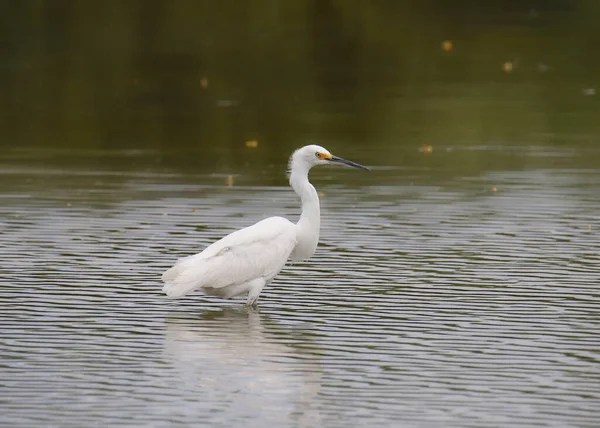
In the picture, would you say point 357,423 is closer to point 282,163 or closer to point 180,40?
point 282,163

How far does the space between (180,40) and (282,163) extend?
68.7ft

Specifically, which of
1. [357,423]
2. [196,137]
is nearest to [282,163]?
[196,137]

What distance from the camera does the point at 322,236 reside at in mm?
16797

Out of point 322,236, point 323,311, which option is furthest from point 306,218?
point 322,236

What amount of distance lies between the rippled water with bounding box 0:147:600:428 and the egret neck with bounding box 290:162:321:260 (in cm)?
41

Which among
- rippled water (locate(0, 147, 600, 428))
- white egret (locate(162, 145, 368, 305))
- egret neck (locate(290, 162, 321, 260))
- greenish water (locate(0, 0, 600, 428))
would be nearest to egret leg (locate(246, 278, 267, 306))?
white egret (locate(162, 145, 368, 305))

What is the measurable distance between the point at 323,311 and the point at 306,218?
126cm

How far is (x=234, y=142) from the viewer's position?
2548cm

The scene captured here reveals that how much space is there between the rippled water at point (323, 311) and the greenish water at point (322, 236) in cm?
3

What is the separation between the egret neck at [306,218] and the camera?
14.0m

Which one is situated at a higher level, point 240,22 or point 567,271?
point 240,22

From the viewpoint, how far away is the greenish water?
10.4 m

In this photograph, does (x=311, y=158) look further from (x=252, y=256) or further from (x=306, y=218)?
(x=252, y=256)

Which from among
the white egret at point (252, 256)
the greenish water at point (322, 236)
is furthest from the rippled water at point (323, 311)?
the white egret at point (252, 256)
